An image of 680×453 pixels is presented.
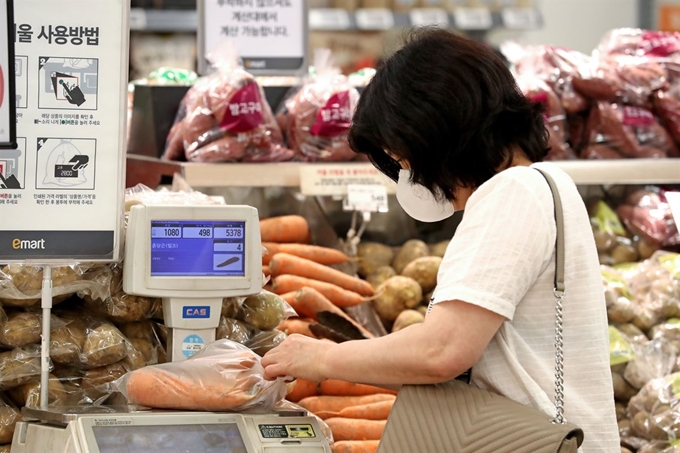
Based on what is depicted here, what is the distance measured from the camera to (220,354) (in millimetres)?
1884

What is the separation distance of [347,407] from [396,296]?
2.13 ft

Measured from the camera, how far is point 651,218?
3564 mm

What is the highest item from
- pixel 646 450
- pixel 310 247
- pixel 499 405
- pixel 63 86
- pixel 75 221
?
pixel 63 86

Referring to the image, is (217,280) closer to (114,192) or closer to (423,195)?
(114,192)

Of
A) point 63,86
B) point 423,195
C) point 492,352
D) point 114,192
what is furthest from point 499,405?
point 63,86

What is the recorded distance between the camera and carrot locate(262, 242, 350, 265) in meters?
3.27

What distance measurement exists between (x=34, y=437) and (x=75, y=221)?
16.0 inches

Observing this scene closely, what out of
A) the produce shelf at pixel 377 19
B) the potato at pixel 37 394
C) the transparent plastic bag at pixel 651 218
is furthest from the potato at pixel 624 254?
the produce shelf at pixel 377 19

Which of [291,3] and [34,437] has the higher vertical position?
[291,3]

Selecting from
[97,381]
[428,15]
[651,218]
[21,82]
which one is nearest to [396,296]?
[651,218]

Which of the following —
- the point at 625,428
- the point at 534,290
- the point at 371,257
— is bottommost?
the point at 625,428

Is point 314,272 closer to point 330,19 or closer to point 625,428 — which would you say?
point 625,428

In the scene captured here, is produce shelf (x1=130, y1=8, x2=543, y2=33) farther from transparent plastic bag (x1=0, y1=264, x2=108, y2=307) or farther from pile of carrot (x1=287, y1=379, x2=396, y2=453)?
transparent plastic bag (x1=0, y1=264, x2=108, y2=307)

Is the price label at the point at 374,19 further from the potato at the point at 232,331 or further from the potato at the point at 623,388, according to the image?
the potato at the point at 232,331
